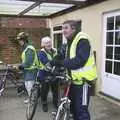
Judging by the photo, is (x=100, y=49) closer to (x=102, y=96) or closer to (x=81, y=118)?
(x=102, y=96)

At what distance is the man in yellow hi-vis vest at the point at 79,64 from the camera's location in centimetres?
448

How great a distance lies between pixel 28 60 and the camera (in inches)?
262

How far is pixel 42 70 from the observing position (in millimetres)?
6871

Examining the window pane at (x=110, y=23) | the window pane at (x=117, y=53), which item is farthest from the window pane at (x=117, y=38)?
the window pane at (x=110, y=23)

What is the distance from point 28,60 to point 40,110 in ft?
4.31

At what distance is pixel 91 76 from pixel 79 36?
596 millimetres

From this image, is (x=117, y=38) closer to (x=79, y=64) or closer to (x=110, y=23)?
(x=110, y=23)

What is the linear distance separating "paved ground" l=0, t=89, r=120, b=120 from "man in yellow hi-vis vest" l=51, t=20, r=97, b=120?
1982 mm

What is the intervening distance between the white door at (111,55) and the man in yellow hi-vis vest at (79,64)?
3.28 metres

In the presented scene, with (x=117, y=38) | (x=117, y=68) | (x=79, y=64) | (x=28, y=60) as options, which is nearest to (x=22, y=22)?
(x=117, y=38)

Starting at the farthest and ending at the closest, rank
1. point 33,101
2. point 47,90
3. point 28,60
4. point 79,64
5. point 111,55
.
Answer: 1. point 111,55
2. point 47,90
3. point 28,60
4. point 33,101
5. point 79,64

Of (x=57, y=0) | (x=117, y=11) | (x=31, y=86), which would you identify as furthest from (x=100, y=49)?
(x=31, y=86)

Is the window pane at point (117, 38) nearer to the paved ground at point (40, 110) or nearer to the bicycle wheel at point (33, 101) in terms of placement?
the paved ground at point (40, 110)

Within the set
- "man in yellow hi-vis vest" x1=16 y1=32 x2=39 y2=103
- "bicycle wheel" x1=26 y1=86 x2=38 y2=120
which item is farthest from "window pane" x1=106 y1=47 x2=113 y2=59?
"bicycle wheel" x1=26 y1=86 x2=38 y2=120
